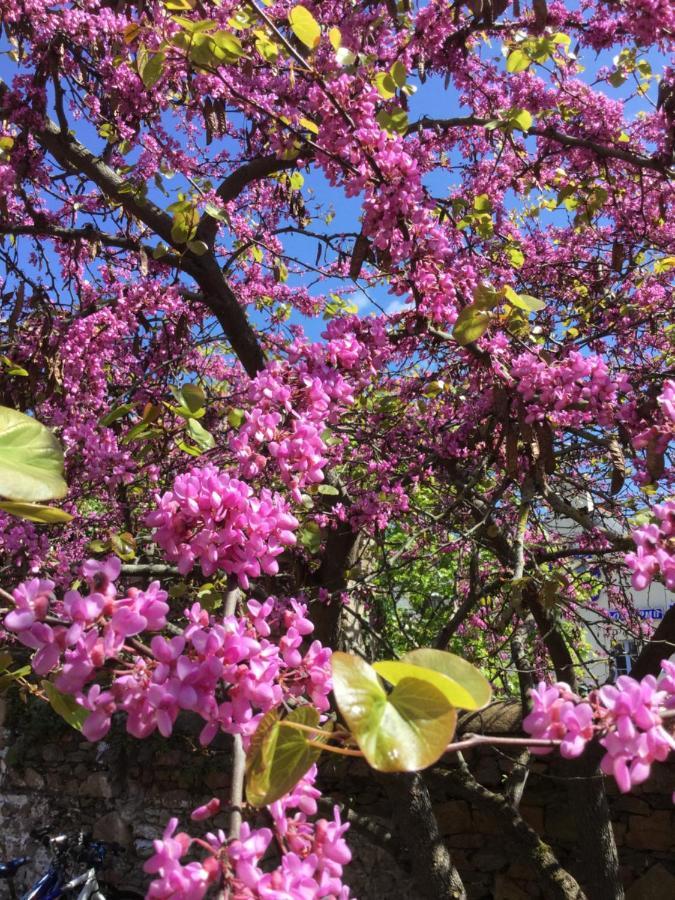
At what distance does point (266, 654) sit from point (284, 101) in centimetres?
188

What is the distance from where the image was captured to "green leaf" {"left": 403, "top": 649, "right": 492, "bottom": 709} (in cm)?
60

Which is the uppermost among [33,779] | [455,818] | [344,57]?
[344,57]

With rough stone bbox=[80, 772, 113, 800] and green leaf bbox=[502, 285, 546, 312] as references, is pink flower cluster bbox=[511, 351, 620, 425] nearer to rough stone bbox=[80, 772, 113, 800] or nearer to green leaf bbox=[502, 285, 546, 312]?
green leaf bbox=[502, 285, 546, 312]

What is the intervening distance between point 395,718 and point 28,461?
16.7 inches

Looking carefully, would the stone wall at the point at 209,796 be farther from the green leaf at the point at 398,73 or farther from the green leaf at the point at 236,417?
the green leaf at the point at 398,73

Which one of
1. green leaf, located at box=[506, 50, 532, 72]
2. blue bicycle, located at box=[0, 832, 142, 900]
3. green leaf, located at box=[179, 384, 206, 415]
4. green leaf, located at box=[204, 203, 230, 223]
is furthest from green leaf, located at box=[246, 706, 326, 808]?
blue bicycle, located at box=[0, 832, 142, 900]

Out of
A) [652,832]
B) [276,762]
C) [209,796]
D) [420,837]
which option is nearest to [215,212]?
[276,762]

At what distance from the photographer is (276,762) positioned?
68 centimetres

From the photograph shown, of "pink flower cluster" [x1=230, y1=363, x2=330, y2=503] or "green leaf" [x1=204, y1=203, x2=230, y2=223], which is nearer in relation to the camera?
"pink flower cluster" [x1=230, y1=363, x2=330, y2=503]

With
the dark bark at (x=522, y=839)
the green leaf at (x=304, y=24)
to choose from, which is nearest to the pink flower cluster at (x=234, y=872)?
the green leaf at (x=304, y=24)

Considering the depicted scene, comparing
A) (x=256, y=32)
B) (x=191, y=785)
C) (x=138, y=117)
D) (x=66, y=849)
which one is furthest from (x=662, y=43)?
(x=66, y=849)

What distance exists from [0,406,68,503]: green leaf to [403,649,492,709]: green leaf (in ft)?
1.26

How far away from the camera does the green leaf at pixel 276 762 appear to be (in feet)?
2.15

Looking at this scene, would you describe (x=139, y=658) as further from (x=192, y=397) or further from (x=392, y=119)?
(x=392, y=119)
